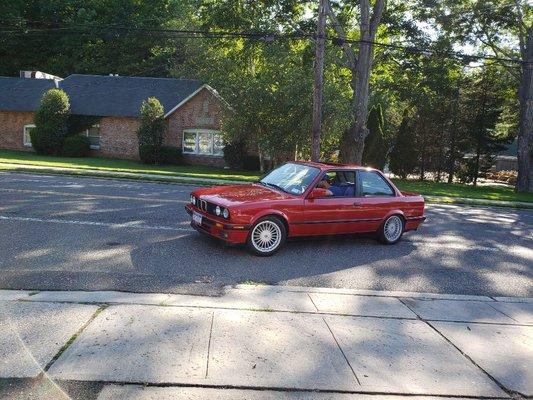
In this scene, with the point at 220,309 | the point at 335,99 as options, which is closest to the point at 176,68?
the point at 335,99

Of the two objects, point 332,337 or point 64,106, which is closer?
point 332,337

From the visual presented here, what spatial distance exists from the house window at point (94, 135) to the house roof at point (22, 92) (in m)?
4.02

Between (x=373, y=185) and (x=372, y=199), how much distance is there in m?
0.34

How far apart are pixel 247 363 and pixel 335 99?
822 inches

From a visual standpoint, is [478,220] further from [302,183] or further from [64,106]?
[64,106]

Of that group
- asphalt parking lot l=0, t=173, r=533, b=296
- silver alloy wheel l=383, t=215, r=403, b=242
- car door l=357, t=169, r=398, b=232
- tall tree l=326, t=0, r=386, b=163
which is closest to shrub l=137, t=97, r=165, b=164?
tall tree l=326, t=0, r=386, b=163

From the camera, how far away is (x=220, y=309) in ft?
16.4

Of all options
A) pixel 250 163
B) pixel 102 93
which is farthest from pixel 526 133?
→ pixel 102 93

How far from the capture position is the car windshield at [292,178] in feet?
26.6

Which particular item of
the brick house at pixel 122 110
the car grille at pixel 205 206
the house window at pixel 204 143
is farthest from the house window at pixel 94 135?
the car grille at pixel 205 206

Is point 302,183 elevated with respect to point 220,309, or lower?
elevated

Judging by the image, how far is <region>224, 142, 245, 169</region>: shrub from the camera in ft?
95.3

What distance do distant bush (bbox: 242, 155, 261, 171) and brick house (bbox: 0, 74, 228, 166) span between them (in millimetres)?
2006

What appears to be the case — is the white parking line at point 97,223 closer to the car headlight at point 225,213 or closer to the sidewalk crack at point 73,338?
the car headlight at point 225,213
